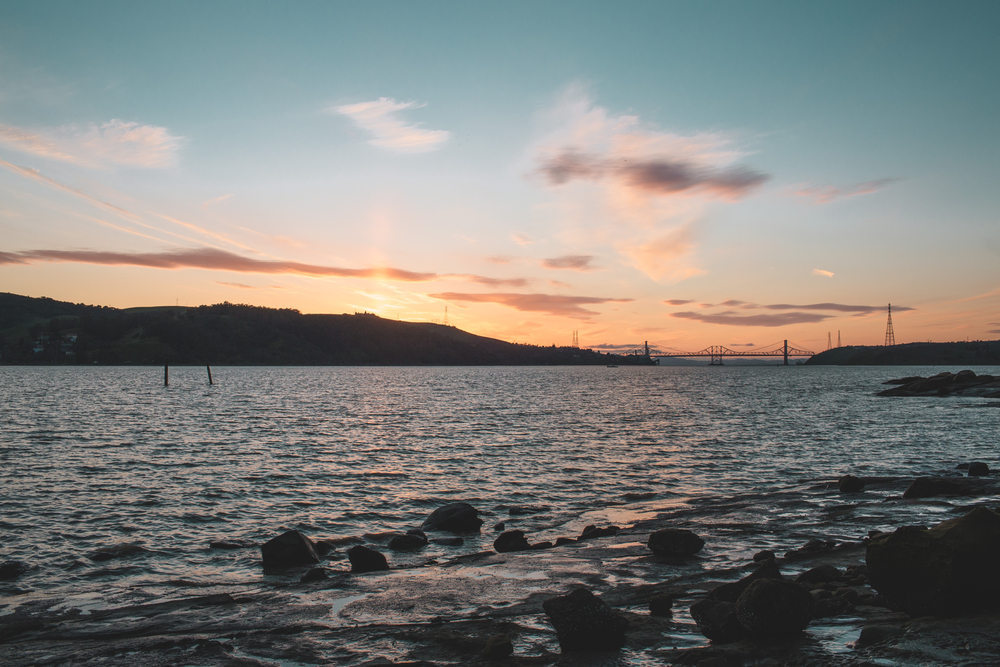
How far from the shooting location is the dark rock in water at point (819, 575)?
11.8m

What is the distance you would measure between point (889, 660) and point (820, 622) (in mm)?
2008

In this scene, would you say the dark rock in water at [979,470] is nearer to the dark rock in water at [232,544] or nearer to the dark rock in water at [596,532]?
the dark rock in water at [596,532]

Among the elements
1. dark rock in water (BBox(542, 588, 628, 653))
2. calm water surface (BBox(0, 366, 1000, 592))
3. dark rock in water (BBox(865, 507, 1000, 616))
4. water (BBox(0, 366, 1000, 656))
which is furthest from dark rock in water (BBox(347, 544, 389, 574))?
dark rock in water (BBox(865, 507, 1000, 616))

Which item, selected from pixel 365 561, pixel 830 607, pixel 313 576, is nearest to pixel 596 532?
pixel 365 561

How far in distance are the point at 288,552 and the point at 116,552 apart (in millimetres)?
4972

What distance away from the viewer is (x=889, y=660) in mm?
7410

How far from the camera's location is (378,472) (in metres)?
28.4

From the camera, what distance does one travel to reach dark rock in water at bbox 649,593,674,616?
10.5 meters

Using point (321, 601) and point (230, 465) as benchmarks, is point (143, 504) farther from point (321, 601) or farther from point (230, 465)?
point (321, 601)

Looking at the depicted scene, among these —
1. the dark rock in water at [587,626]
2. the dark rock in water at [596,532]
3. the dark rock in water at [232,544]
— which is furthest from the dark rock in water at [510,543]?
the dark rock in water at [232,544]

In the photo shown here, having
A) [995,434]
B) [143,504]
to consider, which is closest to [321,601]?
[143,504]

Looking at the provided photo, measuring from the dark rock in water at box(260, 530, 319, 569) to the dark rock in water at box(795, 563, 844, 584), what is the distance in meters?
11.4

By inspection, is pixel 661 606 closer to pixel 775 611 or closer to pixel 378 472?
pixel 775 611

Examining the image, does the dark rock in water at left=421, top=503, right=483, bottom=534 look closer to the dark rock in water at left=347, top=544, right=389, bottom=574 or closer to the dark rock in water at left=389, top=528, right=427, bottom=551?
the dark rock in water at left=389, top=528, right=427, bottom=551
